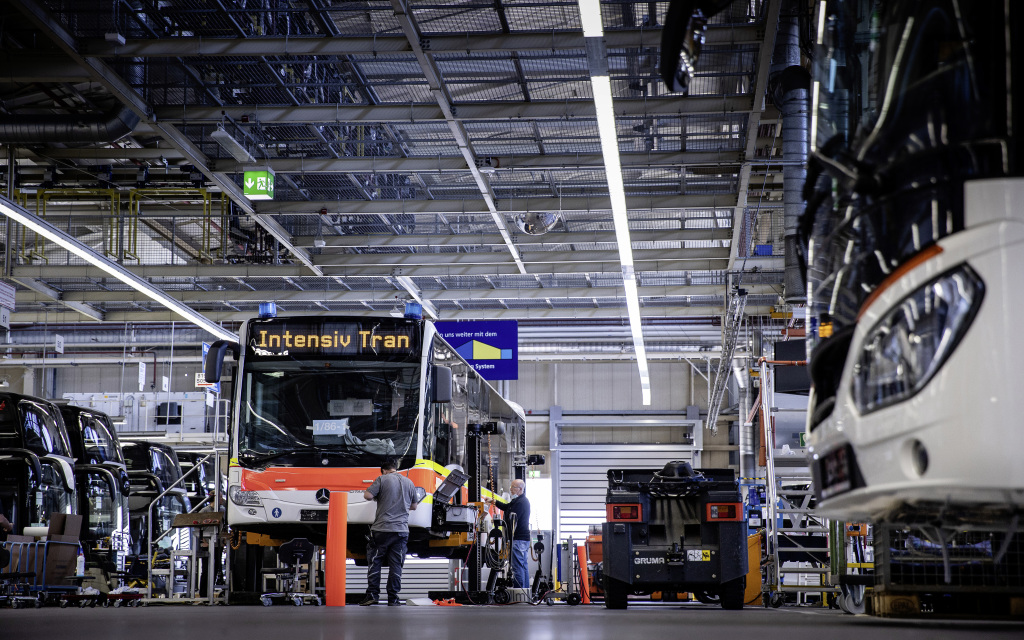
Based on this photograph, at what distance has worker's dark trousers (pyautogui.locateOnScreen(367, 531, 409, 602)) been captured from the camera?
11.6 metres

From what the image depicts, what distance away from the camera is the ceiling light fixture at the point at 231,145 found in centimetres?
1302

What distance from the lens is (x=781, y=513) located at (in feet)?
38.0

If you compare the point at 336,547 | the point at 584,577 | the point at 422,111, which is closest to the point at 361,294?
the point at 584,577

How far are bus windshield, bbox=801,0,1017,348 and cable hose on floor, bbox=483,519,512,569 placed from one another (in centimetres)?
1206

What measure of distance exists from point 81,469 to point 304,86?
291 inches

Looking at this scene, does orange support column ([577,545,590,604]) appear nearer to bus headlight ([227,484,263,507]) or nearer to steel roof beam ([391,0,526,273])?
steel roof beam ([391,0,526,273])

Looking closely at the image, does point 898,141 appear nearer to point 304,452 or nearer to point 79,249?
point 304,452

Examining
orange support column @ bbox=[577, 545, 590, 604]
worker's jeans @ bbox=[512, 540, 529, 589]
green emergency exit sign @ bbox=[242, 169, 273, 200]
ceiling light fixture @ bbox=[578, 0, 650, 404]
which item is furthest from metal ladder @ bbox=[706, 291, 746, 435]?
green emergency exit sign @ bbox=[242, 169, 273, 200]

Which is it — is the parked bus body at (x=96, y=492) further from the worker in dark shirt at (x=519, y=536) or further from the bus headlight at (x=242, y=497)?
the worker in dark shirt at (x=519, y=536)

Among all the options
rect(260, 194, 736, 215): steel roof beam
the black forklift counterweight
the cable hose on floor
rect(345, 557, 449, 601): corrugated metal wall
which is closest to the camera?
the black forklift counterweight

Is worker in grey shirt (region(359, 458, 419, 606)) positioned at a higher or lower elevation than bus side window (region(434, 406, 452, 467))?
lower

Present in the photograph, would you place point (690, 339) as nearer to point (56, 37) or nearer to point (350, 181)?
point (350, 181)

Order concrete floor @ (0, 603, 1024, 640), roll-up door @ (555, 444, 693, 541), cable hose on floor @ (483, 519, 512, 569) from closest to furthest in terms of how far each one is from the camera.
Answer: concrete floor @ (0, 603, 1024, 640) < cable hose on floor @ (483, 519, 512, 569) < roll-up door @ (555, 444, 693, 541)

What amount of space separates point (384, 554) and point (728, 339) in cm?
1214
